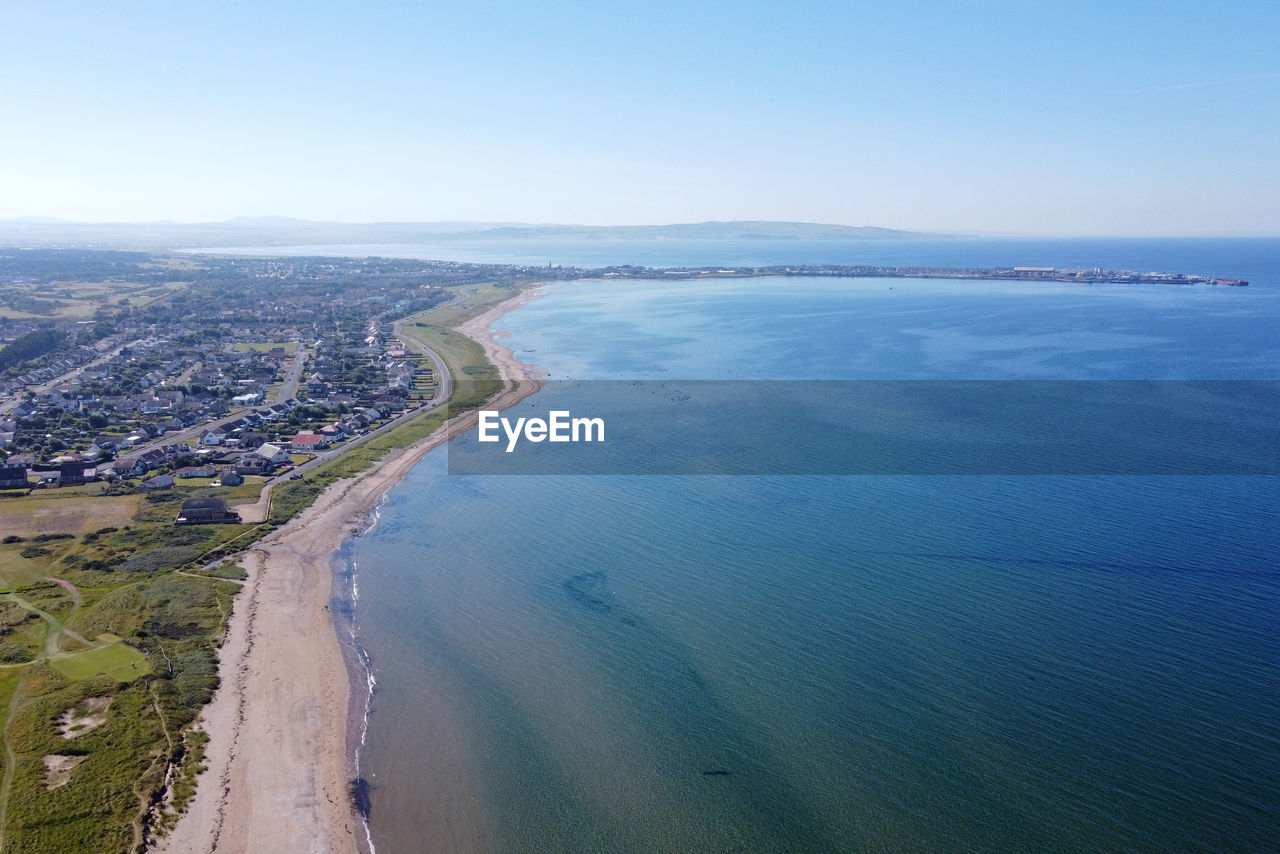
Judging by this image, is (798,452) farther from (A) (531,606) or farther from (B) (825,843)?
(B) (825,843)

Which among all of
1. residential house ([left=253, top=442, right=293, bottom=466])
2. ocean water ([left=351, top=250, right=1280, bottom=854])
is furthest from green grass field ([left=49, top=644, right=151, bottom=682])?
residential house ([left=253, top=442, right=293, bottom=466])

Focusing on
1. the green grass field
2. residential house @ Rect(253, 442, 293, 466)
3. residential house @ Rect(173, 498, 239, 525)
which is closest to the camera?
the green grass field

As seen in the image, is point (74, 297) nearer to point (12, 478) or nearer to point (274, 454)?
point (12, 478)

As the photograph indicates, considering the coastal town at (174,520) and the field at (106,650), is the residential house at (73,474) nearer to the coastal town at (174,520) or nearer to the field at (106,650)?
the coastal town at (174,520)

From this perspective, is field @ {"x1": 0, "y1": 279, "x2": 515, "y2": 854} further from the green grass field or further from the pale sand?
the pale sand

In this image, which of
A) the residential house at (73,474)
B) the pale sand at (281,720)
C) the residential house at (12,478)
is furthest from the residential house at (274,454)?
the residential house at (12,478)
